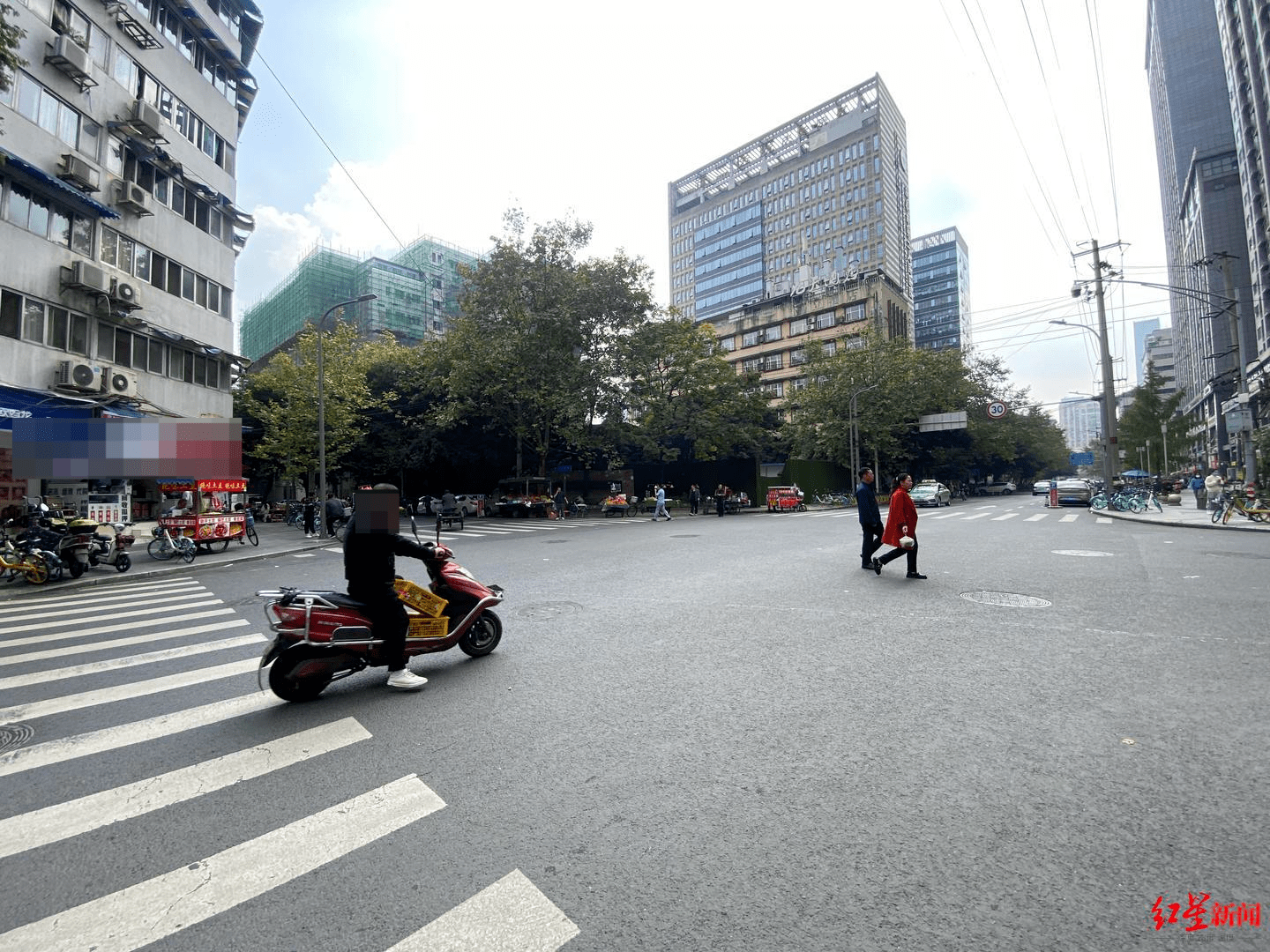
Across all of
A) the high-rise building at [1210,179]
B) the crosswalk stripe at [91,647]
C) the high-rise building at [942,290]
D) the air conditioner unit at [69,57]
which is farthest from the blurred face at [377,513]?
the high-rise building at [942,290]

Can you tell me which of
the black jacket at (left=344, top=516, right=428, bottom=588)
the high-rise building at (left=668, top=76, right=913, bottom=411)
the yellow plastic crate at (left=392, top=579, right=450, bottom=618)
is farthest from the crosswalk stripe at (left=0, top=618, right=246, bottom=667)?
the high-rise building at (left=668, top=76, right=913, bottom=411)

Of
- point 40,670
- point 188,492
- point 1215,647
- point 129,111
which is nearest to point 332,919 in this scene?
point 40,670

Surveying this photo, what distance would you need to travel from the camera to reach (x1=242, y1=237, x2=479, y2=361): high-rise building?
215 ft

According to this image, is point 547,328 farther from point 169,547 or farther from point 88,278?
point 169,547

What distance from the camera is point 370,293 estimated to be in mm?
66375

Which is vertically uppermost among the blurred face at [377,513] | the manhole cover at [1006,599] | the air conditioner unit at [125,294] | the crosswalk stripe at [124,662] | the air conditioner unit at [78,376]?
the air conditioner unit at [125,294]

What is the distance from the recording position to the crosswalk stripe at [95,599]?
9.24 metres

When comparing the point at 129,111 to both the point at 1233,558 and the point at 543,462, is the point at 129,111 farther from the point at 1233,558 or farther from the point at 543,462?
the point at 1233,558

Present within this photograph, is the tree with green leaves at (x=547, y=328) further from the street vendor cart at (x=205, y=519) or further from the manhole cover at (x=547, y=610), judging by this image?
the manhole cover at (x=547, y=610)

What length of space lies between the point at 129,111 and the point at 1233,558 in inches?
1299

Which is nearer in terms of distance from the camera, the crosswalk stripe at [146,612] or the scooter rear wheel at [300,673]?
the scooter rear wheel at [300,673]

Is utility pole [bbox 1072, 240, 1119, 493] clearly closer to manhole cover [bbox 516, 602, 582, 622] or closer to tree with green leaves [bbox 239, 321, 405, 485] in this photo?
manhole cover [bbox 516, 602, 582, 622]

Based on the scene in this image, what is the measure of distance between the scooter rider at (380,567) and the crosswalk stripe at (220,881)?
190 cm

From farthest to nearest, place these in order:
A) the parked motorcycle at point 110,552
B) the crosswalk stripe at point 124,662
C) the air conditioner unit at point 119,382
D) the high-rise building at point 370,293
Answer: the high-rise building at point 370,293
the air conditioner unit at point 119,382
the parked motorcycle at point 110,552
the crosswalk stripe at point 124,662
